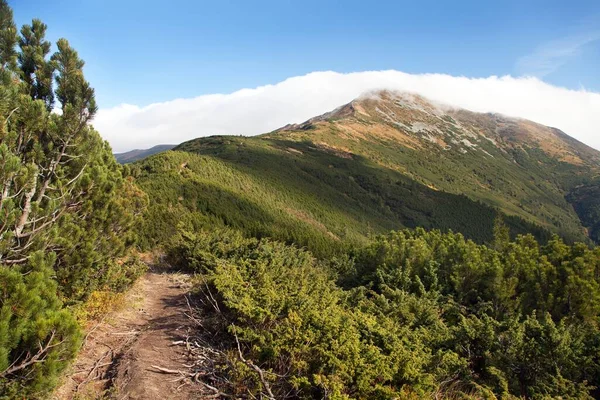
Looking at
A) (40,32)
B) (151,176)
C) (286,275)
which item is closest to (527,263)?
(286,275)

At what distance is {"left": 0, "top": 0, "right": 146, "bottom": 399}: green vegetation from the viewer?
4.86 meters

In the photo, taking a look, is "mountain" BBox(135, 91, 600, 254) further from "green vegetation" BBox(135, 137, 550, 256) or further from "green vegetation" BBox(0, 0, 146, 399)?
"green vegetation" BBox(0, 0, 146, 399)

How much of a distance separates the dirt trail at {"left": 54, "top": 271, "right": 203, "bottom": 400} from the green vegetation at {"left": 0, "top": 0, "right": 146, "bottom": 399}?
4.25 feet

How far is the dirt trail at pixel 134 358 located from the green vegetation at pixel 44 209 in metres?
1.30

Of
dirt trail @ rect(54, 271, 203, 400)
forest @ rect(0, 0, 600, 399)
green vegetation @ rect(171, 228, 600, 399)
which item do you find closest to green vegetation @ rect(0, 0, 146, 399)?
forest @ rect(0, 0, 600, 399)

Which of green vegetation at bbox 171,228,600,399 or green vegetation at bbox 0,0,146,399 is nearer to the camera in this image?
green vegetation at bbox 0,0,146,399

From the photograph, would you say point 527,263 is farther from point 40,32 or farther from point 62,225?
point 40,32

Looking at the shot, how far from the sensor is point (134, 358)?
25.3 feet

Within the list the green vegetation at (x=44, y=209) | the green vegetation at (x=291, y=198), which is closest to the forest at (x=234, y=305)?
the green vegetation at (x=44, y=209)

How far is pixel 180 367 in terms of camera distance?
25.1ft

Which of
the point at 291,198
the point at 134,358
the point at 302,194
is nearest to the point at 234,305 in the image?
the point at 134,358

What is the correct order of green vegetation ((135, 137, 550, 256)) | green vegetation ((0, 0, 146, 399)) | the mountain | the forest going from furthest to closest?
the mountain < green vegetation ((135, 137, 550, 256)) < the forest < green vegetation ((0, 0, 146, 399))

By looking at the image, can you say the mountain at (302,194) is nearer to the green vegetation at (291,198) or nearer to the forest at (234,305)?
the green vegetation at (291,198)

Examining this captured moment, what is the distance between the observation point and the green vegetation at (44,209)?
4.86 meters
